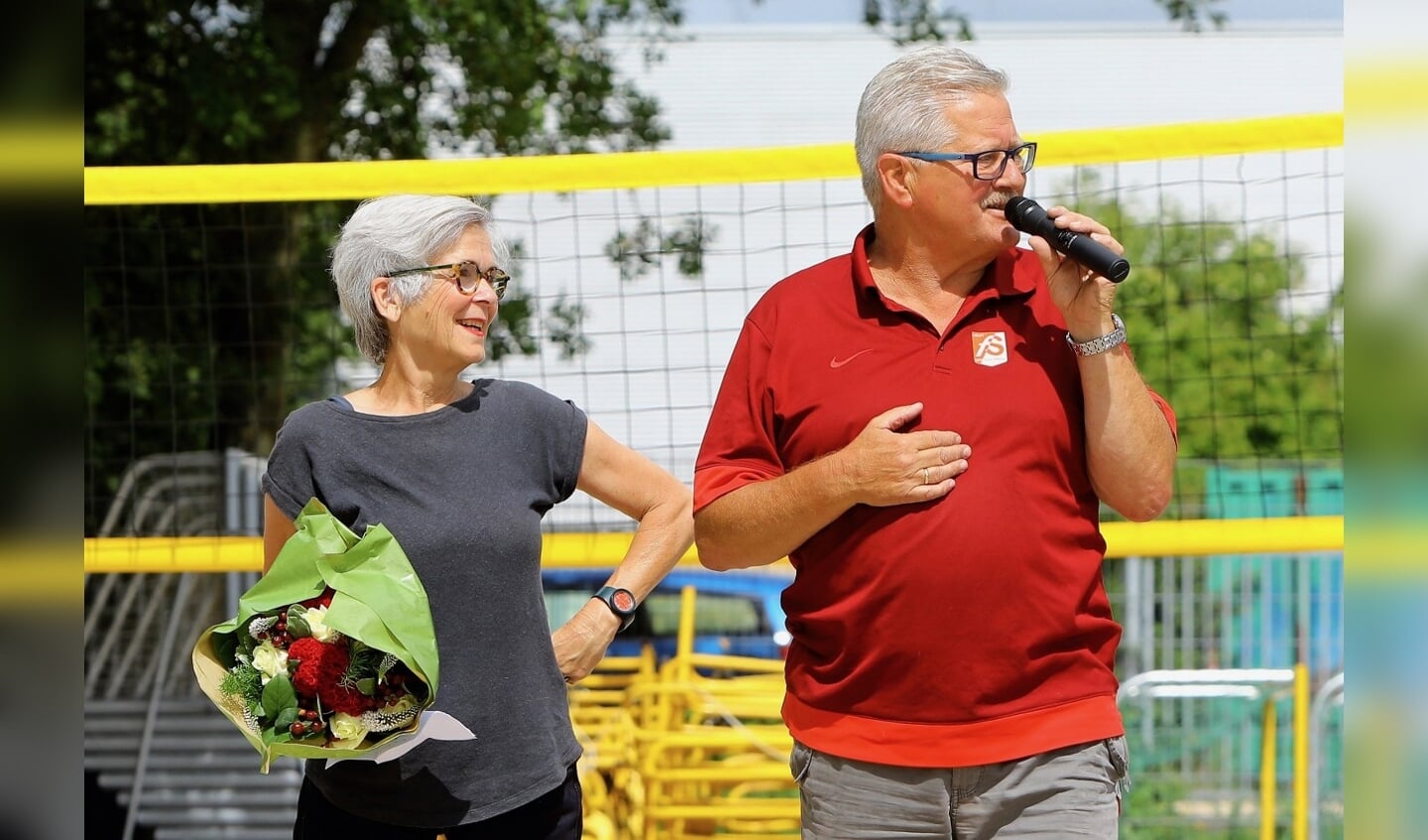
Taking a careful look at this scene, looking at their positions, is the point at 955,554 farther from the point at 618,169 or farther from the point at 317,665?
the point at 618,169

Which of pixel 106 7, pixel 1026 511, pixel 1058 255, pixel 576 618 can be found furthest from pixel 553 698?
pixel 106 7

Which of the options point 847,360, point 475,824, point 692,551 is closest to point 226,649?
point 475,824

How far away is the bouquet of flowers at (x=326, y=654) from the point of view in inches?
90.2

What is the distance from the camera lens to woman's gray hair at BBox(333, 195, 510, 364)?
107 inches

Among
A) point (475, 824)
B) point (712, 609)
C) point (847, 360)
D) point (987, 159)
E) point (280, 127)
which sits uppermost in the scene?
→ point (280, 127)

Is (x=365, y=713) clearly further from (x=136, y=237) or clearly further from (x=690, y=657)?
(x=136, y=237)

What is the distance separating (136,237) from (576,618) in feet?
23.9

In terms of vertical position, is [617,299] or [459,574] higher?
[617,299]

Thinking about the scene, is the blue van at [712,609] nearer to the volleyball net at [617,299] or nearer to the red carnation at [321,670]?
the volleyball net at [617,299]

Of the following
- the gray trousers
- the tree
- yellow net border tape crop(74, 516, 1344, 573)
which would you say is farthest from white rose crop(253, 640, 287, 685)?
the tree

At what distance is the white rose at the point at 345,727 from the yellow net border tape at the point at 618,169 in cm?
190

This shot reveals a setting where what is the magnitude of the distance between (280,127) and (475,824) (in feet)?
25.8

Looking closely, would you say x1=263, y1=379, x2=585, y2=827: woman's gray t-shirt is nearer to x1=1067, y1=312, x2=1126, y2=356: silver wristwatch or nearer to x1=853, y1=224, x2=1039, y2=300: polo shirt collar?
x1=853, y1=224, x2=1039, y2=300: polo shirt collar

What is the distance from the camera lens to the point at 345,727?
7.61ft
